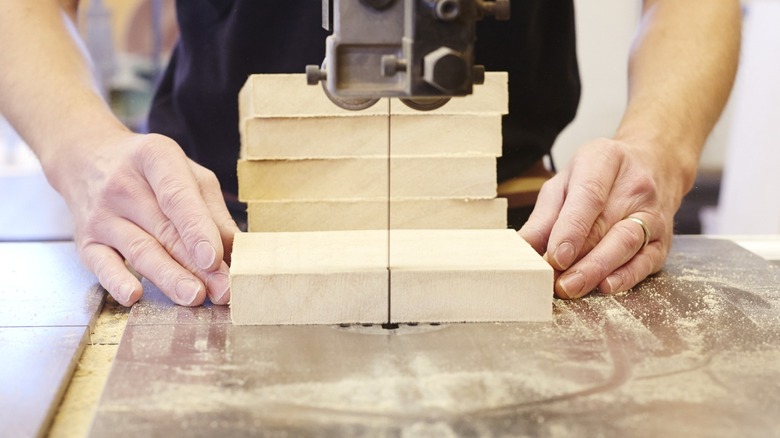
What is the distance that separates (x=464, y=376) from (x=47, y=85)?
1076mm

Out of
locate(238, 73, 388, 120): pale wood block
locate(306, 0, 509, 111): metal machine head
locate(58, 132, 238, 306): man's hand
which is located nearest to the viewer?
locate(306, 0, 509, 111): metal machine head

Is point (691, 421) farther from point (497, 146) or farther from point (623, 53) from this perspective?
point (623, 53)

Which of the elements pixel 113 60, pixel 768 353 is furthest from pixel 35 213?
pixel 768 353

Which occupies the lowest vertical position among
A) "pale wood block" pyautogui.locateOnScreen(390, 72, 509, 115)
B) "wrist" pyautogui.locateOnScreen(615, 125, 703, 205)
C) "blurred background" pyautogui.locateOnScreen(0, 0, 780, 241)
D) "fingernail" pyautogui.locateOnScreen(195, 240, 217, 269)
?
"blurred background" pyautogui.locateOnScreen(0, 0, 780, 241)

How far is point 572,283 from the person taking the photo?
134 centimetres

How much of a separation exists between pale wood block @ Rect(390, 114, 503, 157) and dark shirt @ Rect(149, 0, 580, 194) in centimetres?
30

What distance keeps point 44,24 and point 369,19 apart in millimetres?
1005

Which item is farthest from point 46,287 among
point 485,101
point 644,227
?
point 644,227

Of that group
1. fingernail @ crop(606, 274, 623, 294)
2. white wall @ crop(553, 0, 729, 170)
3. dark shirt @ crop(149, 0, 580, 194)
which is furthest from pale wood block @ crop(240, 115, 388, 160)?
white wall @ crop(553, 0, 729, 170)

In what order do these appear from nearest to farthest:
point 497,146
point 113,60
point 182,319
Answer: point 182,319
point 497,146
point 113,60

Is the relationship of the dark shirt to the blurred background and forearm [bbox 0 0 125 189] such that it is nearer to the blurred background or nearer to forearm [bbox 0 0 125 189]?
forearm [bbox 0 0 125 189]

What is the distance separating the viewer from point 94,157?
1.47m

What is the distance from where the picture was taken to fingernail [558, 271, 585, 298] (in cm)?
134

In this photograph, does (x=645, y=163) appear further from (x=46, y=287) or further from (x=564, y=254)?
(x=46, y=287)
